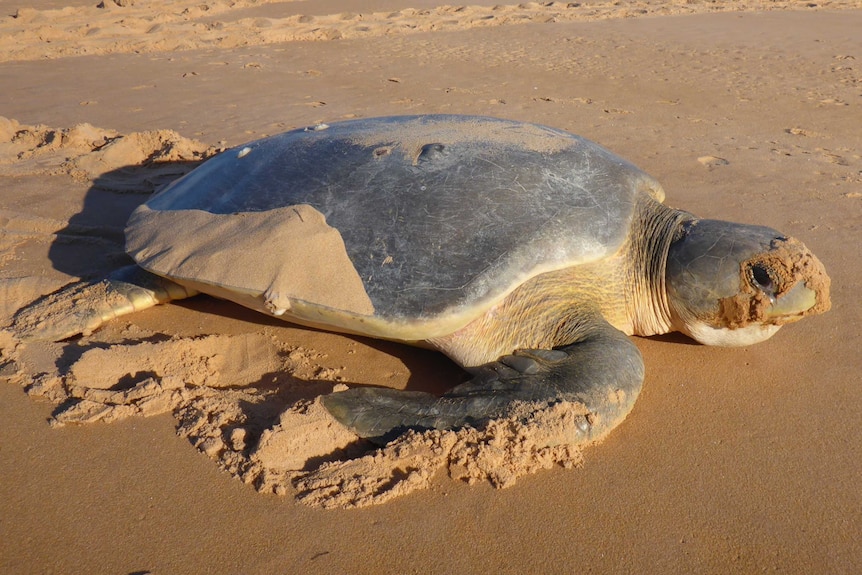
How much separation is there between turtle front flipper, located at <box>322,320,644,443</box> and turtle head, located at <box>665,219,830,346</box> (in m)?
0.42

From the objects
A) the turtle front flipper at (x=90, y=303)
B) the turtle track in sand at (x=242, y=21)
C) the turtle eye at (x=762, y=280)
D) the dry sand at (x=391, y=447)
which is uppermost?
the turtle track in sand at (x=242, y=21)

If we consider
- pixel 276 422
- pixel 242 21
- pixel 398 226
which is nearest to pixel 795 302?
pixel 398 226

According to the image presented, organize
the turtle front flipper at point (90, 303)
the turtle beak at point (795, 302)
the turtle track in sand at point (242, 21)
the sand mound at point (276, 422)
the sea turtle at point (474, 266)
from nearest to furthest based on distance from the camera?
1. the sand mound at point (276, 422)
2. the sea turtle at point (474, 266)
3. the turtle beak at point (795, 302)
4. the turtle front flipper at point (90, 303)
5. the turtle track in sand at point (242, 21)

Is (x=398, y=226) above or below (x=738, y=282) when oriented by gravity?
above

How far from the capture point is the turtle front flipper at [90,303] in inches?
97.8

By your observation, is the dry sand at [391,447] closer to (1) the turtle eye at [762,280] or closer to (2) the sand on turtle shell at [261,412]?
(2) the sand on turtle shell at [261,412]

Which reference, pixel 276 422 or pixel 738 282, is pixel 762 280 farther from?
pixel 276 422

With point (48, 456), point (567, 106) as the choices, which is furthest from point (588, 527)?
point (567, 106)

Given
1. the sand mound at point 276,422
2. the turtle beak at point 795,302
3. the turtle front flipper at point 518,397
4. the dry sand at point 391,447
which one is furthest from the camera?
the turtle beak at point 795,302

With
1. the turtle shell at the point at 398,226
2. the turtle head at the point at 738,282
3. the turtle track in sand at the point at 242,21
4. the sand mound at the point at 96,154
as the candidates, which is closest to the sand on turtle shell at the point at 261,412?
the turtle shell at the point at 398,226

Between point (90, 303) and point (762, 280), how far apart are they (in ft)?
9.18

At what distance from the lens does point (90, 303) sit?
2.63 meters

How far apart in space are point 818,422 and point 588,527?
104 centimetres

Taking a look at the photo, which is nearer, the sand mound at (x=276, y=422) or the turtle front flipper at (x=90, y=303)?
the sand mound at (x=276, y=422)
